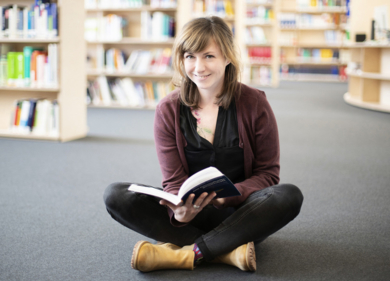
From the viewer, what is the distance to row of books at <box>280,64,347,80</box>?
1106cm

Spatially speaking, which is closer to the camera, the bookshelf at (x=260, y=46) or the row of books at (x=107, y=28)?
the row of books at (x=107, y=28)

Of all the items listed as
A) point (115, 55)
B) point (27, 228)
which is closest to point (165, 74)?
point (115, 55)

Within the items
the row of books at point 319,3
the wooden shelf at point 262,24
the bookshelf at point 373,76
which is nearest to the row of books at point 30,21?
the bookshelf at point 373,76

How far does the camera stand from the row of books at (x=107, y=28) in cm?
542

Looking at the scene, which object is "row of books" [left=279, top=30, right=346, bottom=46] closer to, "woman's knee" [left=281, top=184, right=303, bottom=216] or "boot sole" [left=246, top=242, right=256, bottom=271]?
"woman's knee" [left=281, top=184, right=303, bottom=216]

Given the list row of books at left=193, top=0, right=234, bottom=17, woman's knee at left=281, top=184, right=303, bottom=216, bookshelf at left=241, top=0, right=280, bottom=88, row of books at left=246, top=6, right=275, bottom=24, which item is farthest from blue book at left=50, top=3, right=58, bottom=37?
row of books at left=246, top=6, right=275, bottom=24

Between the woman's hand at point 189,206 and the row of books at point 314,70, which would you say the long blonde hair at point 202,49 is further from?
the row of books at point 314,70

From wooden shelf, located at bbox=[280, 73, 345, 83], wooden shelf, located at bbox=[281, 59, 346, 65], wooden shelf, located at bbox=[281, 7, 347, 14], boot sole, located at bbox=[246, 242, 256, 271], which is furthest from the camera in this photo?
wooden shelf, located at bbox=[280, 73, 345, 83]

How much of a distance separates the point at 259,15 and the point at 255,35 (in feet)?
1.67

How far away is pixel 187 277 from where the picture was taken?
4.19 feet

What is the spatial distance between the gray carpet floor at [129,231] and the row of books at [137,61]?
1.67 meters

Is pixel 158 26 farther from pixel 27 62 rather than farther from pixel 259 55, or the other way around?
pixel 259 55

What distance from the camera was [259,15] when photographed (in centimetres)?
935

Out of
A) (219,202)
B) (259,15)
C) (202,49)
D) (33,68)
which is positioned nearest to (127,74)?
(33,68)
